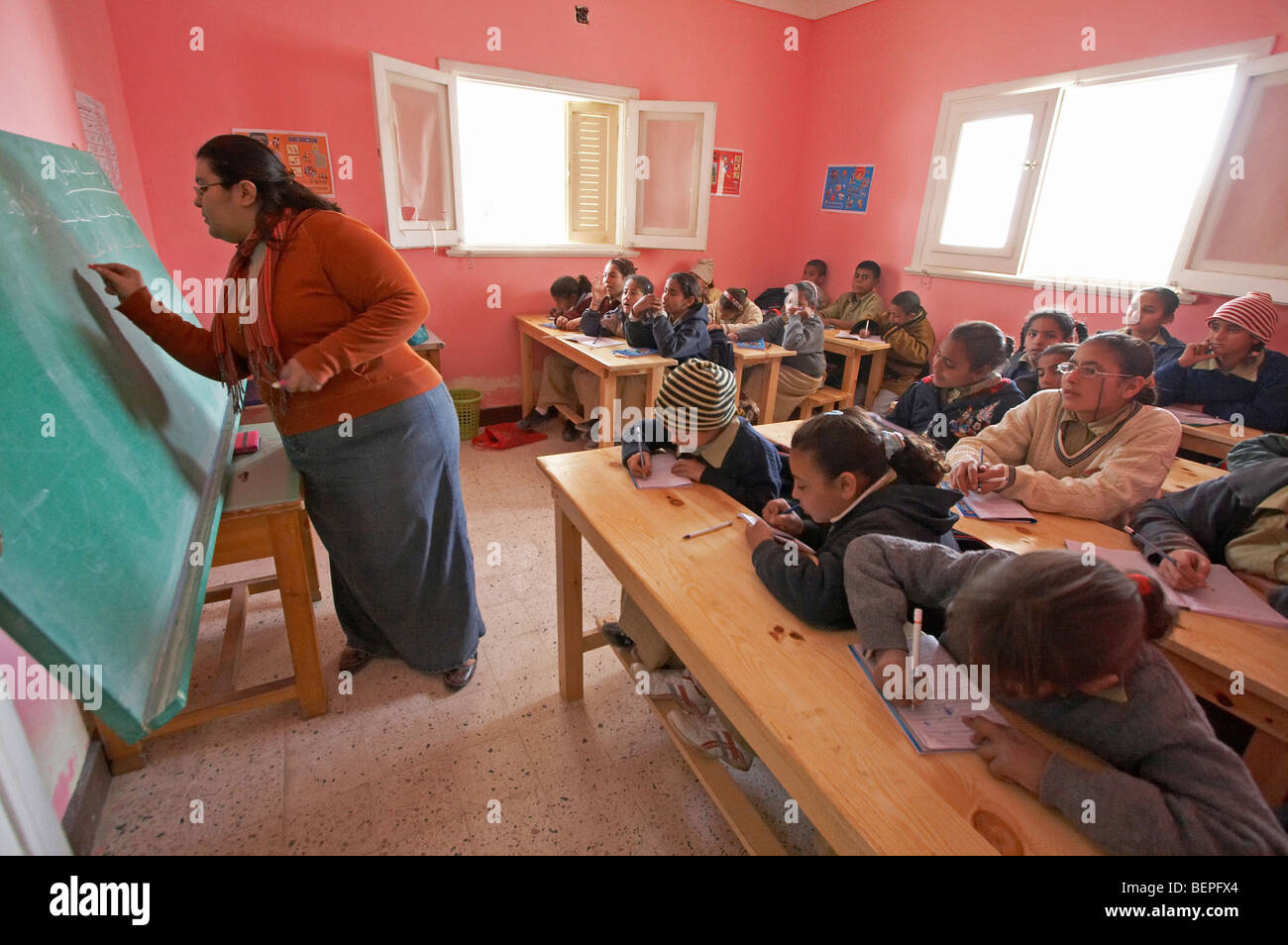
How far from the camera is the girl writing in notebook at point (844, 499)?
1.02 m

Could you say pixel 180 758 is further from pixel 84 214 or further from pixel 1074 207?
pixel 1074 207

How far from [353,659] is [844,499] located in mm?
1609

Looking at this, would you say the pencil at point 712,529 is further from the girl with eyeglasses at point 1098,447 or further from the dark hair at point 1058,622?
the girl with eyeglasses at point 1098,447

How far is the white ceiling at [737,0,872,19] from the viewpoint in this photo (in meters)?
4.59

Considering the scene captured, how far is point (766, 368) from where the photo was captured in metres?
3.97

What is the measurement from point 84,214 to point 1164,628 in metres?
2.13

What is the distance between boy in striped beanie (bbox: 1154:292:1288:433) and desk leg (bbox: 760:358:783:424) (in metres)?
2.10

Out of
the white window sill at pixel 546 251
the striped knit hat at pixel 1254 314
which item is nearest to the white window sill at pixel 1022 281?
the striped knit hat at pixel 1254 314

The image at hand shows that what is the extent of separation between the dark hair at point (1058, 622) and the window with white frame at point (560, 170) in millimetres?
3783

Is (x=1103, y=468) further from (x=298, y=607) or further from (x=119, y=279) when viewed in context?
(x=119, y=279)

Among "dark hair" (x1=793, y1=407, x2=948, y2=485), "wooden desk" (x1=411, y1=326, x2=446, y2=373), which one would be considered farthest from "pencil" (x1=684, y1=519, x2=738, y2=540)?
"wooden desk" (x1=411, y1=326, x2=446, y2=373)

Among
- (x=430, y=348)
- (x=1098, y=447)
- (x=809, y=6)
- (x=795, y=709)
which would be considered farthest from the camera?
(x=809, y=6)

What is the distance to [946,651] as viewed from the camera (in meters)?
0.95

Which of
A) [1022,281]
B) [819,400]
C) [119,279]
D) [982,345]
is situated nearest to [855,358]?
[819,400]
